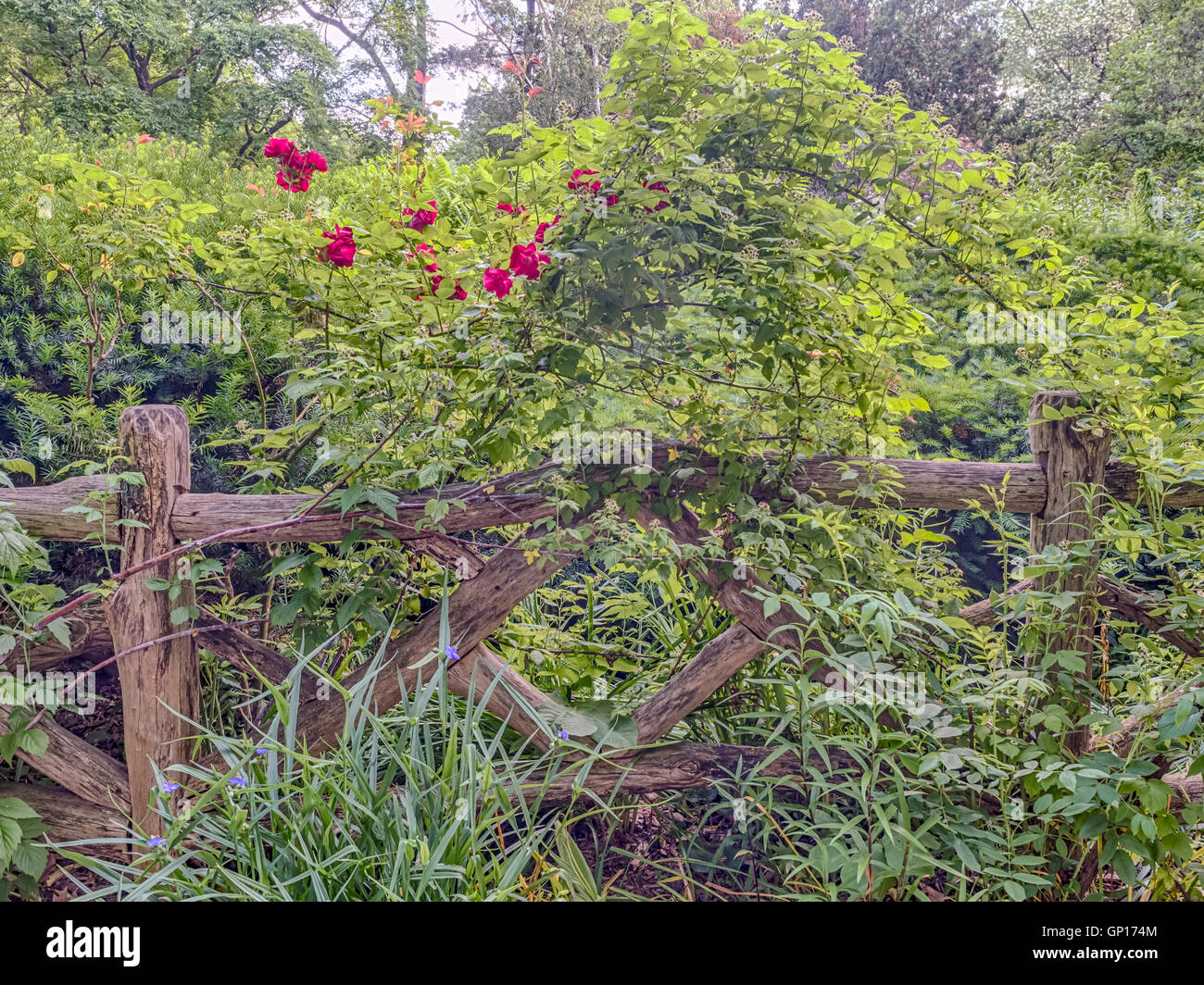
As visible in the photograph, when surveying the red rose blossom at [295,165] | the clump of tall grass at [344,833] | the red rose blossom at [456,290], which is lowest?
the clump of tall grass at [344,833]

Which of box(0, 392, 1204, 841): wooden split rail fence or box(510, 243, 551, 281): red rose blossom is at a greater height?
box(510, 243, 551, 281): red rose blossom

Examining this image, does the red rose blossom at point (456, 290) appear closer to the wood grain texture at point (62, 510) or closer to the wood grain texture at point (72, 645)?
the wood grain texture at point (62, 510)

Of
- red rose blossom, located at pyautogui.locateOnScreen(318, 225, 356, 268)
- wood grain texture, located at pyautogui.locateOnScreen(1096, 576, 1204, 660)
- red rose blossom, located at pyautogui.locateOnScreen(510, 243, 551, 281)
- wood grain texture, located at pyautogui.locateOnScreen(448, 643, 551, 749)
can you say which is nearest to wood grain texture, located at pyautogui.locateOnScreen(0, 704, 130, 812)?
wood grain texture, located at pyautogui.locateOnScreen(448, 643, 551, 749)

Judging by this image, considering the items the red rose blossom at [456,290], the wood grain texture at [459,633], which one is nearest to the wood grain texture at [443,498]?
the wood grain texture at [459,633]

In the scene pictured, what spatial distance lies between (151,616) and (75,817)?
0.65m

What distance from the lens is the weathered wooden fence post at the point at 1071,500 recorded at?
1926mm

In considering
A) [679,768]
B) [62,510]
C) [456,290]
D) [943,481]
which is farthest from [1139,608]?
[62,510]

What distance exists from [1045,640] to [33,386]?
2991 mm

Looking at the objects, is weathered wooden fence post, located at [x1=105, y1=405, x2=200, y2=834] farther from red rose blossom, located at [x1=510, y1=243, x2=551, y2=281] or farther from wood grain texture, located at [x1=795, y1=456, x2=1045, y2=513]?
wood grain texture, located at [x1=795, y1=456, x2=1045, y2=513]

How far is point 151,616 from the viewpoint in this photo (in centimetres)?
198

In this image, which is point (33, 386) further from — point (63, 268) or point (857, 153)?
point (857, 153)

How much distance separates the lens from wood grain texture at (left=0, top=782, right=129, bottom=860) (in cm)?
211

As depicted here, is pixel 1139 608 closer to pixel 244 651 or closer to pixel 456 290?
pixel 456 290
